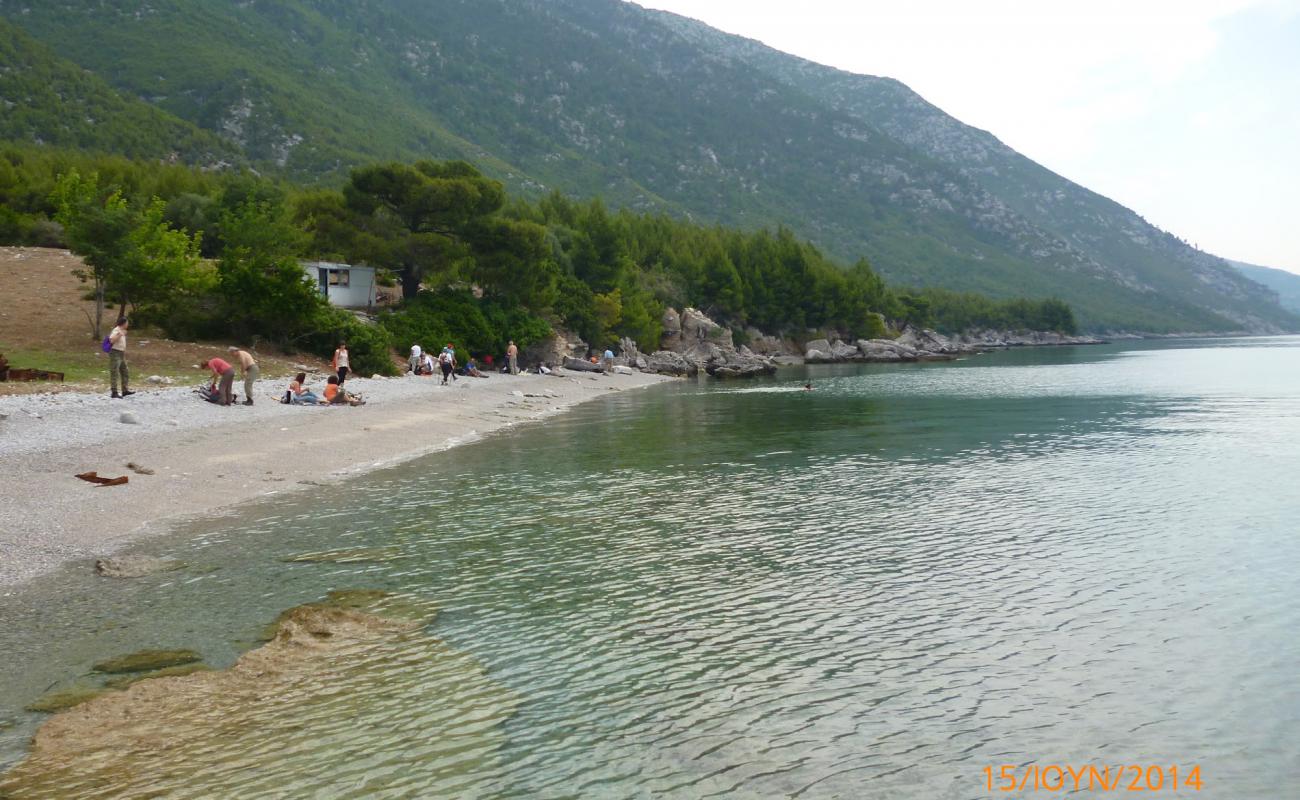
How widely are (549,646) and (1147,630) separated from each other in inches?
355

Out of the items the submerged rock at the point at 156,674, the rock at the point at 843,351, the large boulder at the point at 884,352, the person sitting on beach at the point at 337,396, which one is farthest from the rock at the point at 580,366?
the submerged rock at the point at 156,674

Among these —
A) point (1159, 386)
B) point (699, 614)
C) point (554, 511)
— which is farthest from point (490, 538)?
point (1159, 386)

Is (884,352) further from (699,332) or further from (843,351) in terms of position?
(699,332)

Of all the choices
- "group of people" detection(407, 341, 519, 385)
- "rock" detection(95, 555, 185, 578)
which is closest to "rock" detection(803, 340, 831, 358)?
"group of people" detection(407, 341, 519, 385)

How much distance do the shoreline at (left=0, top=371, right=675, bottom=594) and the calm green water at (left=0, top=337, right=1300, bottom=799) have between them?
140 cm

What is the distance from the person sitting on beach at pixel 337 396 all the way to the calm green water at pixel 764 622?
12.6 metres

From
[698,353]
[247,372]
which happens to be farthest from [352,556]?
[698,353]

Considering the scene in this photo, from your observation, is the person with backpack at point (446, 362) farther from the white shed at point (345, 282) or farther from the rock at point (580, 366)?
the rock at point (580, 366)

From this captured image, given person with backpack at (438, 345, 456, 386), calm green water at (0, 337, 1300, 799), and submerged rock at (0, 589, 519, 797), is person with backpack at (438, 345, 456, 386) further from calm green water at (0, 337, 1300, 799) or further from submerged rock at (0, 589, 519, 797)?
submerged rock at (0, 589, 519, 797)

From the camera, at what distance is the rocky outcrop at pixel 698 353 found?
9538 cm

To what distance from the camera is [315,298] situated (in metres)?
49.8

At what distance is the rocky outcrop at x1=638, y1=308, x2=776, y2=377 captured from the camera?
3755 inches

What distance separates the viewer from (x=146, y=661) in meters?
10.7

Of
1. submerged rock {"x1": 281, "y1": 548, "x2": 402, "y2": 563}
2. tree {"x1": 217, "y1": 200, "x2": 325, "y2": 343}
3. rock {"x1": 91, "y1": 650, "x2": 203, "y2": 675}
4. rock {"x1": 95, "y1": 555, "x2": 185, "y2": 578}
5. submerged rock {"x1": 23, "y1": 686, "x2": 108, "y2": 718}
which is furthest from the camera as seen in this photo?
tree {"x1": 217, "y1": 200, "x2": 325, "y2": 343}
